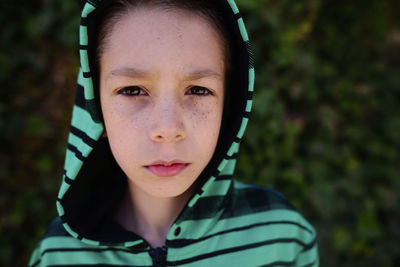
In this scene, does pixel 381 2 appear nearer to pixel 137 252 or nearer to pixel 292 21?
pixel 292 21

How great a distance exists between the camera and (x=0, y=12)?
235 cm

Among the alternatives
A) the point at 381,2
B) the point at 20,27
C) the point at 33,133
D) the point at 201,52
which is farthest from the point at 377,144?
the point at 20,27

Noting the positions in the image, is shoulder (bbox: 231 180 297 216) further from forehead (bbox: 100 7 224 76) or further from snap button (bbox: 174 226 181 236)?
forehead (bbox: 100 7 224 76)

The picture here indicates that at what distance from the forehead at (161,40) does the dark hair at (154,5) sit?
14mm

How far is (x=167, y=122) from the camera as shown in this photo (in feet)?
3.40

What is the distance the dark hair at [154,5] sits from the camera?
1.09 meters

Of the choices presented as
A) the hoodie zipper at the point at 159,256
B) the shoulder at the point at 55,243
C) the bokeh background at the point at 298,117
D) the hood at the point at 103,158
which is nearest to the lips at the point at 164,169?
the hood at the point at 103,158

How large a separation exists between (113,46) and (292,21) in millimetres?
1631

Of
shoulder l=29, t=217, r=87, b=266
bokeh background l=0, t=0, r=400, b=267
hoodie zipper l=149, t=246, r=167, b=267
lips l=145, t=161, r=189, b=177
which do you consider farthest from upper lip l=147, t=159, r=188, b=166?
bokeh background l=0, t=0, r=400, b=267

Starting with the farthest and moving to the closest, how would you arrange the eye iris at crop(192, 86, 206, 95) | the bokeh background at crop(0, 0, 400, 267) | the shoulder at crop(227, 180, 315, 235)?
the bokeh background at crop(0, 0, 400, 267) → the shoulder at crop(227, 180, 315, 235) → the eye iris at crop(192, 86, 206, 95)

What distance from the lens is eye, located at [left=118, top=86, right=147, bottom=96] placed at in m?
1.11

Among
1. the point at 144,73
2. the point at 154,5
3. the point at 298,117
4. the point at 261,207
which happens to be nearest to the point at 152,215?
the point at 261,207

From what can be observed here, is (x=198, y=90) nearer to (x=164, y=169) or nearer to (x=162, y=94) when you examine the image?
(x=162, y=94)

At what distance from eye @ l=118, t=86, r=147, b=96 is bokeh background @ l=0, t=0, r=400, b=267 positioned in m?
1.34
